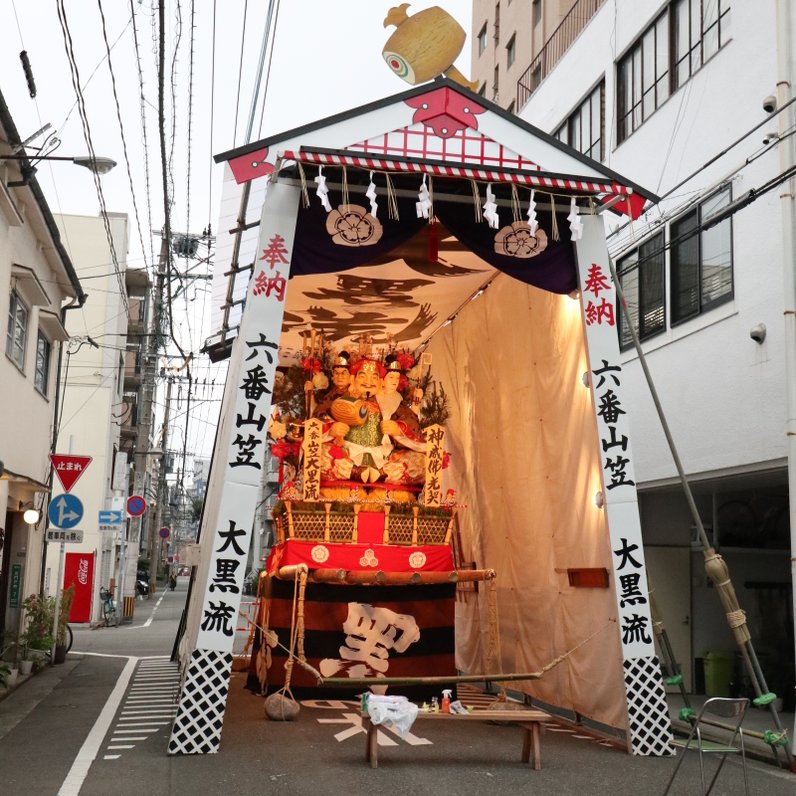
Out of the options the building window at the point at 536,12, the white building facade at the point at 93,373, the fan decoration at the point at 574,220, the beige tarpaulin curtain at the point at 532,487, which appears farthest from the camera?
the white building facade at the point at 93,373

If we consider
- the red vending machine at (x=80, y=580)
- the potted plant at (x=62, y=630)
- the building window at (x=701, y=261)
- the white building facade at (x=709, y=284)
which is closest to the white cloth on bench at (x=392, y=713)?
the white building facade at (x=709, y=284)

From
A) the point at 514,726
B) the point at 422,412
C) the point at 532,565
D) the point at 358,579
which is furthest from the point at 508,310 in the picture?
the point at 514,726

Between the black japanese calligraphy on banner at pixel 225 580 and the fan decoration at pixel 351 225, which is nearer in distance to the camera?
the black japanese calligraphy on banner at pixel 225 580

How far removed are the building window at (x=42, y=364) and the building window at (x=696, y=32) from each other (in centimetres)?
1272

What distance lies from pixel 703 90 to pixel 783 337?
4650mm

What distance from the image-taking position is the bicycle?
30.8m

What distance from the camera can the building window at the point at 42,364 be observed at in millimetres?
18766

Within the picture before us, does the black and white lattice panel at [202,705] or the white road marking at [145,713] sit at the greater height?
the black and white lattice panel at [202,705]

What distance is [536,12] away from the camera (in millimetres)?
28766

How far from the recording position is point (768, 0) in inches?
497

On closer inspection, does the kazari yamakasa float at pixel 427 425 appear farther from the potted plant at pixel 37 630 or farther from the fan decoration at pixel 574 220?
the potted plant at pixel 37 630

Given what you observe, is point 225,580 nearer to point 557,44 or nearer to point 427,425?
point 427,425

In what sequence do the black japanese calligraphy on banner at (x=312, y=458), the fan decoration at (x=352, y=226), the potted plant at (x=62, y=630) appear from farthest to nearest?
1. the potted plant at (x=62, y=630)
2. the black japanese calligraphy on banner at (x=312, y=458)
3. the fan decoration at (x=352, y=226)

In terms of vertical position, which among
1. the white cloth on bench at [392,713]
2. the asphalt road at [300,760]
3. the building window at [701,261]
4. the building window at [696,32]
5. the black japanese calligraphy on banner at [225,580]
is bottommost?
the asphalt road at [300,760]
